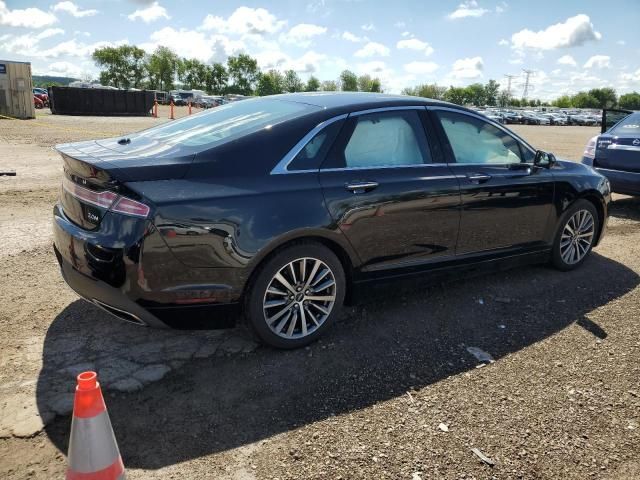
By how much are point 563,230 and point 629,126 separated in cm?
453

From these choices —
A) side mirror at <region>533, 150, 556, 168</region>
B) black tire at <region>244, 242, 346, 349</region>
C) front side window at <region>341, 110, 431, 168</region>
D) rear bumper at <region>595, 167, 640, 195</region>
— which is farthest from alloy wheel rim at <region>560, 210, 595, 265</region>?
rear bumper at <region>595, 167, 640, 195</region>

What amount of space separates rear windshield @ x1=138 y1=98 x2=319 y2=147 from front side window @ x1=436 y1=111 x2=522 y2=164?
49.3 inches

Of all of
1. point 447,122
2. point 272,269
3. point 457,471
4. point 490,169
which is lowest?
point 457,471

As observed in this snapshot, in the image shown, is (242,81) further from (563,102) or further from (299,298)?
(299,298)

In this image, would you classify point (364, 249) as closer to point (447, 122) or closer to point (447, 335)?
point (447, 335)

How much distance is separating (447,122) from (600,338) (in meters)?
2.03

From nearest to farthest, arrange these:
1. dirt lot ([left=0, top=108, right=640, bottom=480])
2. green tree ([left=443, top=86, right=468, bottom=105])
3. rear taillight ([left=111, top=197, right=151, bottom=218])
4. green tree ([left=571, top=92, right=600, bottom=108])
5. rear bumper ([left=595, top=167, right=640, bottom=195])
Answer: dirt lot ([left=0, top=108, right=640, bottom=480]) → rear taillight ([left=111, top=197, right=151, bottom=218]) → rear bumper ([left=595, top=167, right=640, bottom=195]) → green tree ([left=443, top=86, right=468, bottom=105]) → green tree ([left=571, top=92, right=600, bottom=108])

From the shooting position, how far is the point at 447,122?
4.21 meters

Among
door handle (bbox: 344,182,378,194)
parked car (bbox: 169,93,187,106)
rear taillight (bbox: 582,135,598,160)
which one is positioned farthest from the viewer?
parked car (bbox: 169,93,187,106)

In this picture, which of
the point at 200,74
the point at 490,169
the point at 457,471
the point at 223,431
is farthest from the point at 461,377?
the point at 200,74

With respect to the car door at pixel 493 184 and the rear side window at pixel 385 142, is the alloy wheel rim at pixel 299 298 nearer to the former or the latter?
the rear side window at pixel 385 142

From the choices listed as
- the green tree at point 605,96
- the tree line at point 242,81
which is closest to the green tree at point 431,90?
the tree line at point 242,81

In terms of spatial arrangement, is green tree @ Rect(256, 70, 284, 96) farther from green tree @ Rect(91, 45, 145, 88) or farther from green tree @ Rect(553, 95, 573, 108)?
green tree @ Rect(553, 95, 573, 108)

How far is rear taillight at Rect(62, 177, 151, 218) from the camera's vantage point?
2.86 m
